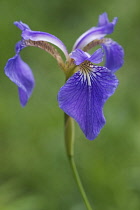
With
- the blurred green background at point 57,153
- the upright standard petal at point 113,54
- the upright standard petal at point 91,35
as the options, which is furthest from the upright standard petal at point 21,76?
the blurred green background at point 57,153

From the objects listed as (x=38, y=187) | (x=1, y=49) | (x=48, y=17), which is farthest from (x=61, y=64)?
(x=48, y=17)

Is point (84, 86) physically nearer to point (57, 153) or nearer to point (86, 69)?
point (86, 69)

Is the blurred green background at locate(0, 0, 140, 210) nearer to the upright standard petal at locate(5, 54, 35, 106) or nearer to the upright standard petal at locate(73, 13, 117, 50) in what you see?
the upright standard petal at locate(5, 54, 35, 106)

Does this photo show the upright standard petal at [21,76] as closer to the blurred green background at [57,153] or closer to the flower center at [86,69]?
the flower center at [86,69]

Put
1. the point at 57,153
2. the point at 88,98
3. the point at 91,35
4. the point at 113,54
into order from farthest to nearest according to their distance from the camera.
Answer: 1. the point at 57,153
2. the point at 113,54
3. the point at 91,35
4. the point at 88,98

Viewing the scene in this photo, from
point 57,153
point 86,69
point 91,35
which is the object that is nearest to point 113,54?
point 91,35

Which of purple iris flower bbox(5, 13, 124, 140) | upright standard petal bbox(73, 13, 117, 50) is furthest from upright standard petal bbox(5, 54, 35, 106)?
upright standard petal bbox(73, 13, 117, 50)
